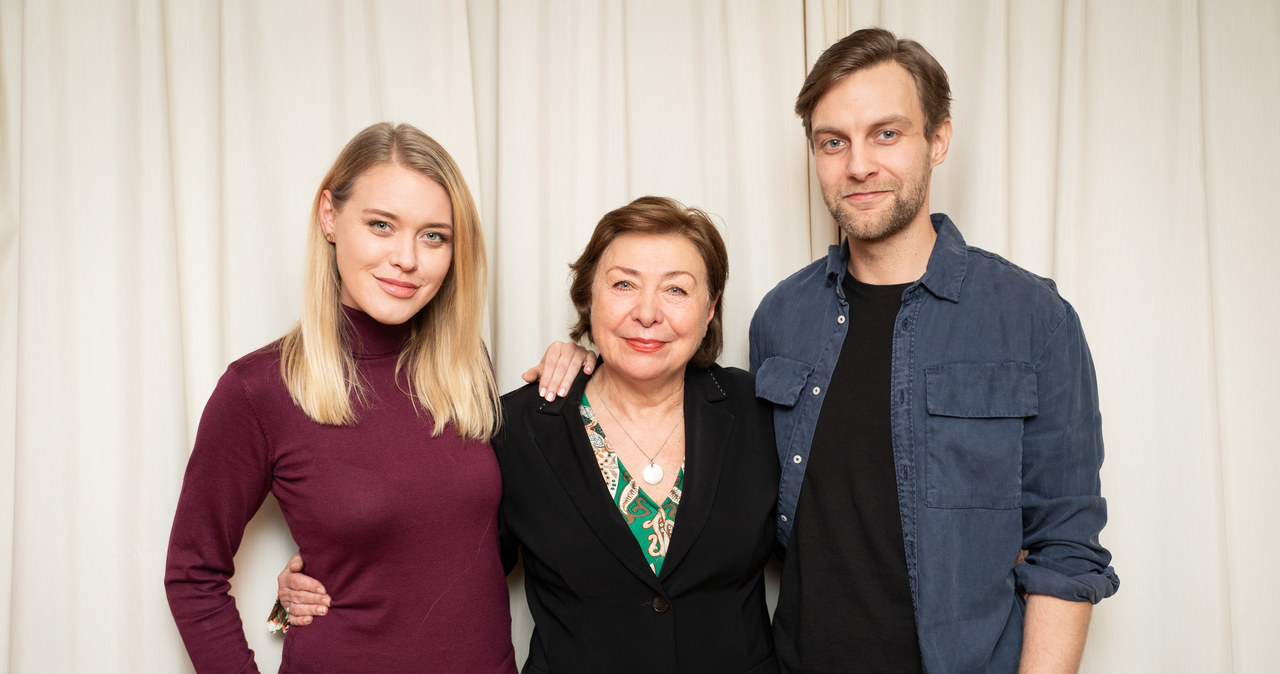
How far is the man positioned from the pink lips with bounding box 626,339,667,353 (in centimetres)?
34

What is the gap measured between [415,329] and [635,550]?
73 centimetres

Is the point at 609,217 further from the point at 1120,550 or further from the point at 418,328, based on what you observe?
the point at 1120,550

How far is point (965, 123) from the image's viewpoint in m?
2.28

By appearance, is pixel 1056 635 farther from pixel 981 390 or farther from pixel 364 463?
pixel 364 463

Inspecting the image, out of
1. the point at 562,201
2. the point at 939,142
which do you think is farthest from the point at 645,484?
the point at 939,142

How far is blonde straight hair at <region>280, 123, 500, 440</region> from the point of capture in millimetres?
1619

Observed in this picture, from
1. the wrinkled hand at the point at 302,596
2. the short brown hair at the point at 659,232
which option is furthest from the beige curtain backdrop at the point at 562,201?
the short brown hair at the point at 659,232

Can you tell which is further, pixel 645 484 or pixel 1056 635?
pixel 645 484

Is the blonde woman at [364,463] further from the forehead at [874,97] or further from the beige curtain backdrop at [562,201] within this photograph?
the forehead at [874,97]

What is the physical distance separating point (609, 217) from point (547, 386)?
44 cm

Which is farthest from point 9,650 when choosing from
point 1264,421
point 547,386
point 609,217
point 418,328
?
point 1264,421

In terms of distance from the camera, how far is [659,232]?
1.84 meters

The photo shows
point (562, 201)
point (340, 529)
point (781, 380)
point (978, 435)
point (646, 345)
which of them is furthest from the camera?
point (562, 201)

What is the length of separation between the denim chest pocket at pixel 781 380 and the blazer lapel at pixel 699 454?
4.0 inches
